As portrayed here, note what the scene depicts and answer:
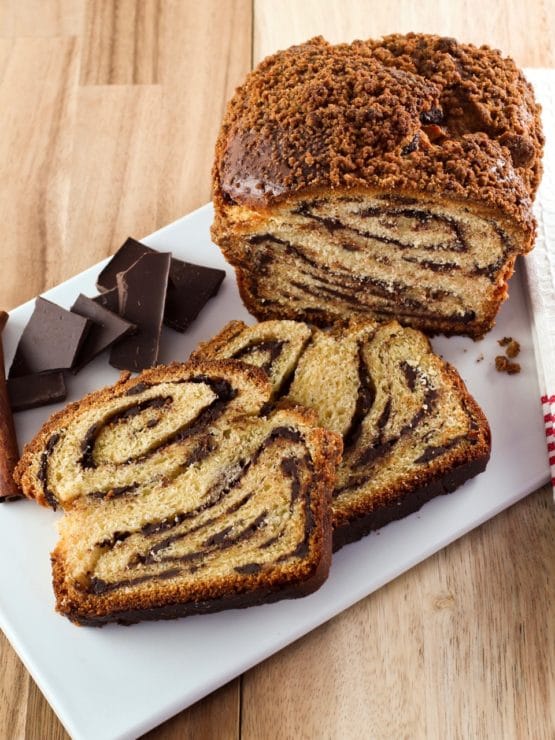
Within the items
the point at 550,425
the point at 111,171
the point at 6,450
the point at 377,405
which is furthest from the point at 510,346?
the point at 111,171

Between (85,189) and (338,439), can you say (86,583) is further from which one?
(85,189)

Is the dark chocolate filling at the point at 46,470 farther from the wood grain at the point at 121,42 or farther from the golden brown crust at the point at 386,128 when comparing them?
the wood grain at the point at 121,42

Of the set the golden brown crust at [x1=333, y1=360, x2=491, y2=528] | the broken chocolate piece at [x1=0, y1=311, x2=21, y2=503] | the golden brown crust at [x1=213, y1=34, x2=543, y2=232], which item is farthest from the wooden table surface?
the golden brown crust at [x1=213, y1=34, x2=543, y2=232]

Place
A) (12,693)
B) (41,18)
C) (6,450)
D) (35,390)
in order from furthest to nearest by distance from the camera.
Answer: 1. (41,18)
2. (35,390)
3. (6,450)
4. (12,693)

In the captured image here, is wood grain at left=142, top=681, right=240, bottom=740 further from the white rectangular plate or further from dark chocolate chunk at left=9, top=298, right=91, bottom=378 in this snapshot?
dark chocolate chunk at left=9, top=298, right=91, bottom=378

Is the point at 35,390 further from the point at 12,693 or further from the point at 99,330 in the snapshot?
the point at 12,693
